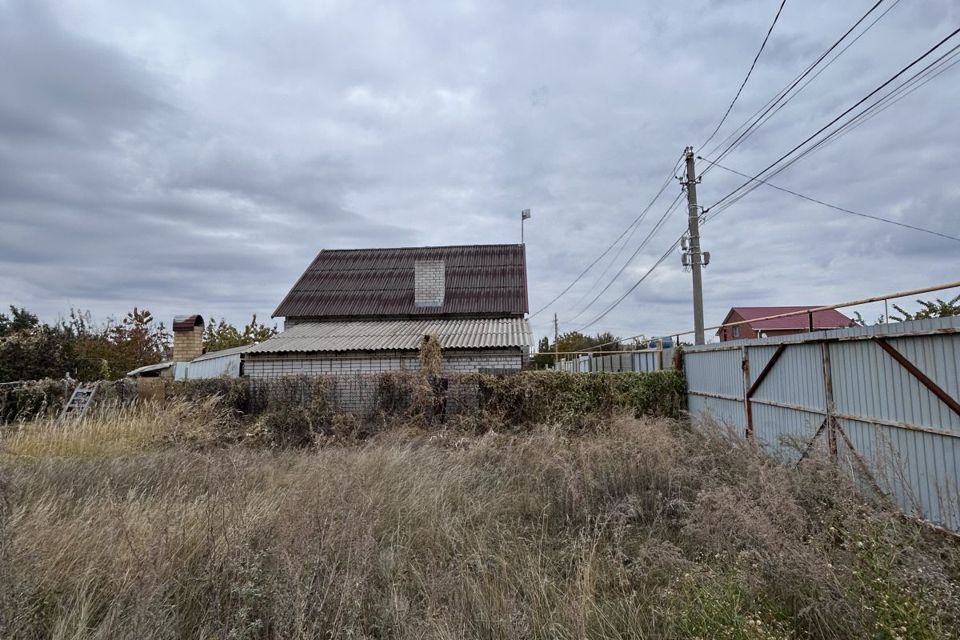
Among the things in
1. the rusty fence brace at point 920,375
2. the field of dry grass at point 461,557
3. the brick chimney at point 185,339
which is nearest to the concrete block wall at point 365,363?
the brick chimney at point 185,339

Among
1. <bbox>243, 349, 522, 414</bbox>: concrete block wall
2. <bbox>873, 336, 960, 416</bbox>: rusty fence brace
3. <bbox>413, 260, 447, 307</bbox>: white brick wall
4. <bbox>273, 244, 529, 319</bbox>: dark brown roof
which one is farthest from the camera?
<bbox>413, 260, 447, 307</bbox>: white brick wall

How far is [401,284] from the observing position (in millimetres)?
18344

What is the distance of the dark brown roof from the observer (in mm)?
16859

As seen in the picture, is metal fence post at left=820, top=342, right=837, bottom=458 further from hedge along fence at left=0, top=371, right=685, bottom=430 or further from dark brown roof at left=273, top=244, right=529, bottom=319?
dark brown roof at left=273, top=244, right=529, bottom=319

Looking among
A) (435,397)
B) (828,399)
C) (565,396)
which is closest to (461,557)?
(828,399)

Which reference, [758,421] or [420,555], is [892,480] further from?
[420,555]

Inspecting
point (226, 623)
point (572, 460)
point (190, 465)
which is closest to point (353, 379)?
point (190, 465)

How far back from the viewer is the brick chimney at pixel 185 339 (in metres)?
18.1

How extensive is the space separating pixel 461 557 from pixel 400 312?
1384 centimetres

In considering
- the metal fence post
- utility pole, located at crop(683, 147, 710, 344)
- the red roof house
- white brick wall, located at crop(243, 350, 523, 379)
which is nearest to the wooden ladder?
white brick wall, located at crop(243, 350, 523, 379)

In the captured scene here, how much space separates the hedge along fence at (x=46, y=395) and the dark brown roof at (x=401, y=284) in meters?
6.67

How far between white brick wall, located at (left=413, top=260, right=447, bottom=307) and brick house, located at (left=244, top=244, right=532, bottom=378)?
0.12 ft

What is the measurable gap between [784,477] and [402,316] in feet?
46.2

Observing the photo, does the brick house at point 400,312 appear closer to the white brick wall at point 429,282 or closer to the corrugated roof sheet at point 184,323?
the white brick wall at point 429,282
